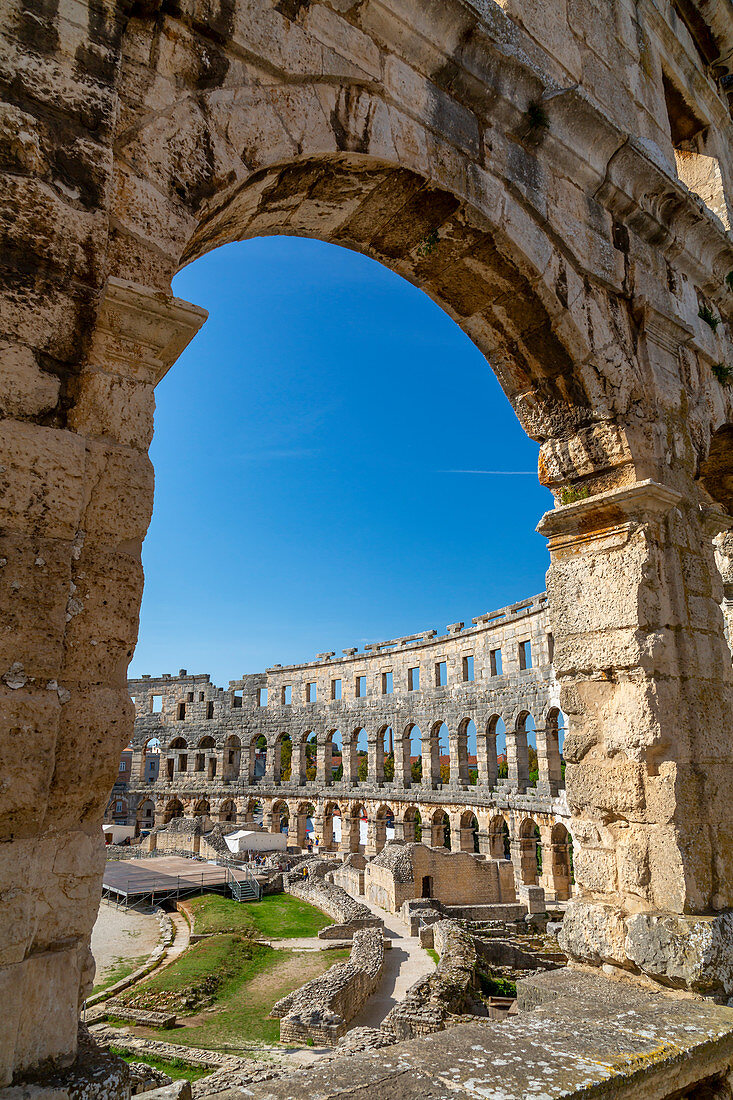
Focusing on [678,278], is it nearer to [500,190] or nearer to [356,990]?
[500,190]

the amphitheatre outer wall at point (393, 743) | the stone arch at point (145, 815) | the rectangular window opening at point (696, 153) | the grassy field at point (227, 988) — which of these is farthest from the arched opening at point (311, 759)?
the rectangular window opening at point (696, 153)

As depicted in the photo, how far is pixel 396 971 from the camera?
40.4 ft

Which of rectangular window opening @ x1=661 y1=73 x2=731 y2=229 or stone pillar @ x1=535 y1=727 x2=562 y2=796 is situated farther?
stone pillar @ x1=535 y1=727 x2=562 y2=796

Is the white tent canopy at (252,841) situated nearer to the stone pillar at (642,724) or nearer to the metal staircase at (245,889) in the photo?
the metal staircase at (245,889)

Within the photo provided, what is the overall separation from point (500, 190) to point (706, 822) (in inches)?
141

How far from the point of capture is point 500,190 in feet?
12.1

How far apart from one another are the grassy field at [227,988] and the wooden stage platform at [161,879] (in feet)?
16.2

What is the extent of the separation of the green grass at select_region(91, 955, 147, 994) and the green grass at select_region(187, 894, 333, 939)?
2.19 m

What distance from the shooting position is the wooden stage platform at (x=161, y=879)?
18062 mm

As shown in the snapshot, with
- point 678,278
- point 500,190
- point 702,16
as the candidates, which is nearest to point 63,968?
point 500,190

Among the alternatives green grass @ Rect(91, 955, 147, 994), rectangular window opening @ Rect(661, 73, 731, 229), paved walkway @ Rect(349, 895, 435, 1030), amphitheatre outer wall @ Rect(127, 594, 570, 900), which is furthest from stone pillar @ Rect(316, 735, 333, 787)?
rectangular window opening @ Rect(661, 73, 731, 229)

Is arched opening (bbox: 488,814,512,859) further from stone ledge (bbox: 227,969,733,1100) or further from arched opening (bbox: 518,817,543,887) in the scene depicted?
stone ledge (bbox: 227,969,733,1100)

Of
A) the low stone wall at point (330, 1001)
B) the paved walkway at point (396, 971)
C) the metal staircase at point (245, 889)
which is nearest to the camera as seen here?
the low stone wall at point (330, 1001)

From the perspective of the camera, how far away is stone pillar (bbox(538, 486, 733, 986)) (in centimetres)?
354
